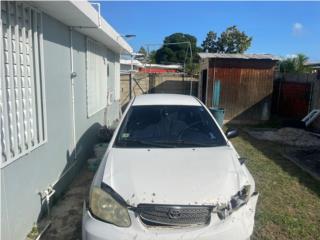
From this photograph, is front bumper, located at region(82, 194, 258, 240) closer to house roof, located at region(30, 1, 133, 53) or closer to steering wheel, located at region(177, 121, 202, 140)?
steering wheel, located at region(177, 121, 202, 140)

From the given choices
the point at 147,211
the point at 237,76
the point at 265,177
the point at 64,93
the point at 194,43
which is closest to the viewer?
the point at 147,211

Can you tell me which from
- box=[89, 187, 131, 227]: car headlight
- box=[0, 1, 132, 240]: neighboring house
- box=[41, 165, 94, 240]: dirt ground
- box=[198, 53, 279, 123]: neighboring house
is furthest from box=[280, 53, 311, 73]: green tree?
box=[89, 187, 131, 227]: car headlight

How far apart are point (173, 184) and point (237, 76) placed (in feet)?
34.5

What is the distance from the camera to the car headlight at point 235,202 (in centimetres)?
264

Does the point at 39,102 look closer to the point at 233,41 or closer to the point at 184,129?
the point at 184,129

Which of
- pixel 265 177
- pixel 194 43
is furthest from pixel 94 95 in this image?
pixel 194 43

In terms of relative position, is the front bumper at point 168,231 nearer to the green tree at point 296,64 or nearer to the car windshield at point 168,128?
the car windshield at point 168,128

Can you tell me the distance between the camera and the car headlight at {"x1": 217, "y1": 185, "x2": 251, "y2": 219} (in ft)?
8.66

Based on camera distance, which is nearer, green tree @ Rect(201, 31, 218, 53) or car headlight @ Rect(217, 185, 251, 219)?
car headlight @ Rect(217, 185, 251, 219)

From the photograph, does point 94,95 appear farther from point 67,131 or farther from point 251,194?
point 251,194

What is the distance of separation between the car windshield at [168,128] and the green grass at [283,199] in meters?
1.40

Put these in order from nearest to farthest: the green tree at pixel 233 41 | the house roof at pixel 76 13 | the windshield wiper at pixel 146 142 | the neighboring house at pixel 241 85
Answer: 1. the windshield wiper at pixel 146 142
2. the house roof at pixel 76 13
3. the neighboring house at pixel 241 85
4. the green tree at pixel 233 41

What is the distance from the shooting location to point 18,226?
3371mm

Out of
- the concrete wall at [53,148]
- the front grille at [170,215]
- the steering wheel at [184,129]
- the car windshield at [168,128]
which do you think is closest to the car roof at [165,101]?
the car windshield at [168,128]
